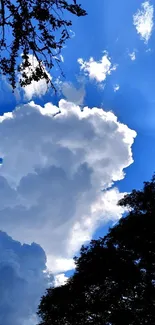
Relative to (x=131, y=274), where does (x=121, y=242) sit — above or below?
above

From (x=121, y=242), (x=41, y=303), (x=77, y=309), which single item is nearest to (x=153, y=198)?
(x=121, y=242)

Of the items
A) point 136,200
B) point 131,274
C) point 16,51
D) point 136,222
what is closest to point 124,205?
point 136,200

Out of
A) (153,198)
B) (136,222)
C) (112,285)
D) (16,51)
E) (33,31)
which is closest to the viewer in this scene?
(33,31)

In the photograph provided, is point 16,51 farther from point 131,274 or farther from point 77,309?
point 77,309

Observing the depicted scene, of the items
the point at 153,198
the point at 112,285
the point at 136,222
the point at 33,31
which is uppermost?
the point at 153,198

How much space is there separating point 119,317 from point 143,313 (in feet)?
5.59

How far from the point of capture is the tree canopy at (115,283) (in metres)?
21.3

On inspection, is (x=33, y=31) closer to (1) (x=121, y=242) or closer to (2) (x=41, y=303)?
(1) (x=121, y=242)

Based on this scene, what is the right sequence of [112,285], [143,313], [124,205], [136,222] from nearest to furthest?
[143,313] → [112,285] → [136,222] → [124,205]

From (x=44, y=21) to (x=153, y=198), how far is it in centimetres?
2108

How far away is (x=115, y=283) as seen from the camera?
22.3 meters

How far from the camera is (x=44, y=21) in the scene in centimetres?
723

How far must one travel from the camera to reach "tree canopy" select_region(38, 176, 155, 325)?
2128cm

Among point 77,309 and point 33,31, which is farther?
point 77,309
